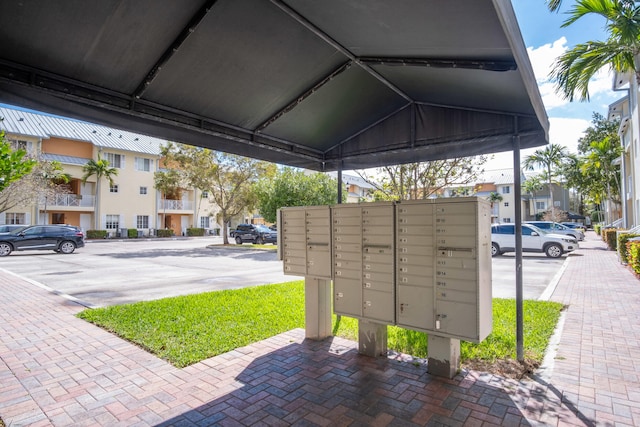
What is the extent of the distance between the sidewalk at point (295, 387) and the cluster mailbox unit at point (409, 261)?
0.60 meters

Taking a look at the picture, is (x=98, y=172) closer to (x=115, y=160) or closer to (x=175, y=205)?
(x=115, y=160)

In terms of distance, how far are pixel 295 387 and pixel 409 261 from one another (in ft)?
5.47

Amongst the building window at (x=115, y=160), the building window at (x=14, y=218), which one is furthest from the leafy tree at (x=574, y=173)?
the building window at (x=14, y=218)

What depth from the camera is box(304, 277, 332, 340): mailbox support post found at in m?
4.64

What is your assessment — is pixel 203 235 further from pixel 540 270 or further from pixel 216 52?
pixel 216 52

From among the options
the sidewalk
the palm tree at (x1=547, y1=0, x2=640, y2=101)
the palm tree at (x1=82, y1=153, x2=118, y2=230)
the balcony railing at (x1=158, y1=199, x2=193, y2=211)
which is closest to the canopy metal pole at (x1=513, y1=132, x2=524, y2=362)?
the sidewalk

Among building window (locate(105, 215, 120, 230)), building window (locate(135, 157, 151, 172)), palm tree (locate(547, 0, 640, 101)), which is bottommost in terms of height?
building window (locate(105, 215, 120, 230))

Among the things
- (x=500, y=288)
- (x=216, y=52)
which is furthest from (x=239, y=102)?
(x=500, y=288)

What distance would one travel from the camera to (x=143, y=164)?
3459cm

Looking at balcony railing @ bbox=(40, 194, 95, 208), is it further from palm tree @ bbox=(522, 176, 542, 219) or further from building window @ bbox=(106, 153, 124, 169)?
palm tree @ bbox=(522, 176, 542, 219)

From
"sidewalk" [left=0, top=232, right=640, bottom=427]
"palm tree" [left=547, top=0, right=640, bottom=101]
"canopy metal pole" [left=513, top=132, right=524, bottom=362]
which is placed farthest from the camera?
"palm tree" [left=547, top=0, right=640, bottom=101]

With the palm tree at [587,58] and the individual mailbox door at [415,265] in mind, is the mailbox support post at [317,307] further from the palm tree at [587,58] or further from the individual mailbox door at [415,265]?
the palm tree at [587,58]

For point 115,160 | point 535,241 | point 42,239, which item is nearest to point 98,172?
point 115,160

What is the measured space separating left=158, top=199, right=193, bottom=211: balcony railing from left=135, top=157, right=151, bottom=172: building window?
11.4ft
